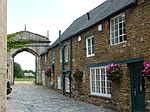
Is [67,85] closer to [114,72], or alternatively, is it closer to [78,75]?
[78,75]

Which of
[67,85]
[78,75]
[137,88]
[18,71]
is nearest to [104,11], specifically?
[78,75]

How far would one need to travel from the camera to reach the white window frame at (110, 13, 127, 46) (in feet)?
44.5

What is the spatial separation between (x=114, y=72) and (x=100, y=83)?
8.85 feet

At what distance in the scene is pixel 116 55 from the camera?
13.9 meters

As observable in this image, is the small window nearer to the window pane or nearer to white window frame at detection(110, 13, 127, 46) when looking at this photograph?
white window frame at detection(110, 13, 127, 46)

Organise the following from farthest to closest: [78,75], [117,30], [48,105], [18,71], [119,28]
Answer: [18,71], [78,75], [48,105], [117,30], [119,28]

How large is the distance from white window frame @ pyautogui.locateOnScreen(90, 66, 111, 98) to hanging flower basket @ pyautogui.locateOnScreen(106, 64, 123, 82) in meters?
1.40

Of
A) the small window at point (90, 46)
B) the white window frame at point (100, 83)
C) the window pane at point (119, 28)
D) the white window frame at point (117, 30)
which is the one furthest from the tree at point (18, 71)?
the window pane at point (119, 28)

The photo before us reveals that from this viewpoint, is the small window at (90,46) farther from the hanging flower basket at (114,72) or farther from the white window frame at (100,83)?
the hanging flower basket at (114,72)

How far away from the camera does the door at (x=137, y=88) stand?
11.9 metres

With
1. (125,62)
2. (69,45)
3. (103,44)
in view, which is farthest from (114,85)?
(69,45)

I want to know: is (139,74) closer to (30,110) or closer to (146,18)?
(146,18)

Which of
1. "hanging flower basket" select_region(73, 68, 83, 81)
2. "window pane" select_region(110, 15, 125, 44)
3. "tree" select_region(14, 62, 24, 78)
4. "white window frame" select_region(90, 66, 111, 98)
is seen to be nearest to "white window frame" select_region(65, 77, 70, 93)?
"hanging flower basket" select_region(73, 68, 83, 81)

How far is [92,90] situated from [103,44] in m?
3.24
